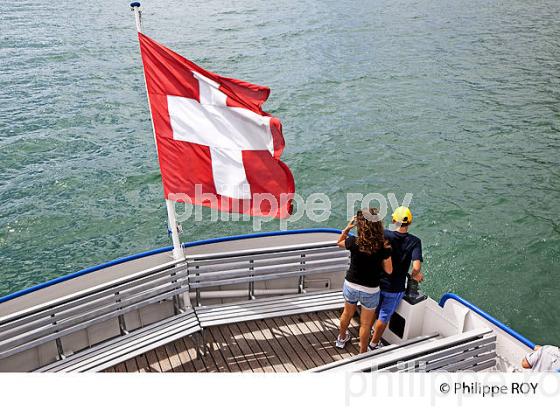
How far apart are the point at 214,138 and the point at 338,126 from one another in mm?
14179

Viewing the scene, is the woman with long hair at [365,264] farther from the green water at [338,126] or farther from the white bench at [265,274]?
the green water at [338,126]

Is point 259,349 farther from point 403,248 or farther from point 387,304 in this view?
point 403,248

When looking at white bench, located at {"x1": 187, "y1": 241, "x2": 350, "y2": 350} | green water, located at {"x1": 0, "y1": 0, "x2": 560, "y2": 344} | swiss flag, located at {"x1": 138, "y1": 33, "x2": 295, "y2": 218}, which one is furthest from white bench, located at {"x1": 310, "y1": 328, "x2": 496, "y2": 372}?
green water, located at {"x1": 0, "y1": 0, "x2": 560, "y2": 344}

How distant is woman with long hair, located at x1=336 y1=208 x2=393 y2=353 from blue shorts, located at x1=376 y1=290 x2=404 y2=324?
0.51 ft

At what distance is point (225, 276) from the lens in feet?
23.0

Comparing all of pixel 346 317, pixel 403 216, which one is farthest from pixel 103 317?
pixel 403 216

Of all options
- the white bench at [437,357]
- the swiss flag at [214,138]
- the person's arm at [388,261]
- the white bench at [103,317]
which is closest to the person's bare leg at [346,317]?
the white bench at [437,357]

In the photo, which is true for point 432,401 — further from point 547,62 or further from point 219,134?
point 547,62

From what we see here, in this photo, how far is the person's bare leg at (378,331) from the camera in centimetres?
641

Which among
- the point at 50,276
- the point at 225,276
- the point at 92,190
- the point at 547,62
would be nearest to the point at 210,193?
the point at 225,276

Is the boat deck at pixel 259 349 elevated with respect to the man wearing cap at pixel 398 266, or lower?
lower

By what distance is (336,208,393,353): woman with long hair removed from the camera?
5664 millimetres

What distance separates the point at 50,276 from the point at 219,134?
311 inches

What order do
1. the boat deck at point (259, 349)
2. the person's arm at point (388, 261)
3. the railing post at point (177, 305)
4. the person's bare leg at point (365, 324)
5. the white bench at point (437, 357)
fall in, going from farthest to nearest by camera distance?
the railing post at point (177, 305)
the boat deck at point (259, 349)
the person's bare leg at point (365, 324)
the person's arm at point (388, 261)
the white bench at point (437, 357)
